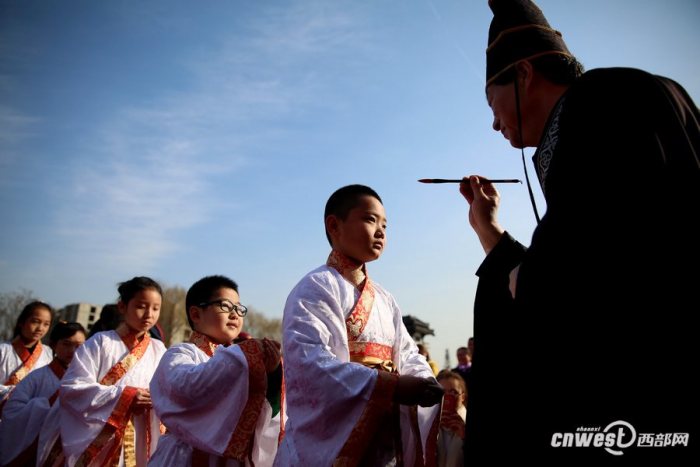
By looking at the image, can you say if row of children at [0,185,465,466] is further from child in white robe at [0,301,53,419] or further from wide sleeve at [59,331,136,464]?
child in white robe at [0,301,53,419]

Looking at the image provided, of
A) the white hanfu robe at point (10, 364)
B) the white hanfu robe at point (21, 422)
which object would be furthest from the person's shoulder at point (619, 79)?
the white hanfu robe at point (10, 364)

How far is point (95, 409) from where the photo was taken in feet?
14.1

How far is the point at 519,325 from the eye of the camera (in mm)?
1325

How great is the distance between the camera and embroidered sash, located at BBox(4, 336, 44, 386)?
23.7 ft

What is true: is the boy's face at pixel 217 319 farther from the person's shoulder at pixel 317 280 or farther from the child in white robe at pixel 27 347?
the child in white robe at pixel 27 347

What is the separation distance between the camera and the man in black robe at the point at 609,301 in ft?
3.88

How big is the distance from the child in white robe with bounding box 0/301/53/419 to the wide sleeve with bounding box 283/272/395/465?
20.7ft

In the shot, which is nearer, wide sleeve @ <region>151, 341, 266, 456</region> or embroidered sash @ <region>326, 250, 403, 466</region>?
embroidered sash @ <region>326, 250, 403, 466</region>

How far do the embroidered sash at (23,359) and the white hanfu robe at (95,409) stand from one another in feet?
11.6

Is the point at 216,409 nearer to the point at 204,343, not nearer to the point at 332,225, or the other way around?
the point at 204,343

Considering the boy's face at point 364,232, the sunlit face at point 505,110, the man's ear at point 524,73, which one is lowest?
the boy's face at point 364,232

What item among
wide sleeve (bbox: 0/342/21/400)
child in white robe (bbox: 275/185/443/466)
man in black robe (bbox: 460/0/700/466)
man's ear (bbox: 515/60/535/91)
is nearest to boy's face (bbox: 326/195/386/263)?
child in white robe (bbox: 275/185/443/466)

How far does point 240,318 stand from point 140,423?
1.32m

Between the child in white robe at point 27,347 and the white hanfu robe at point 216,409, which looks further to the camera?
the child in white robe at point 27,347
